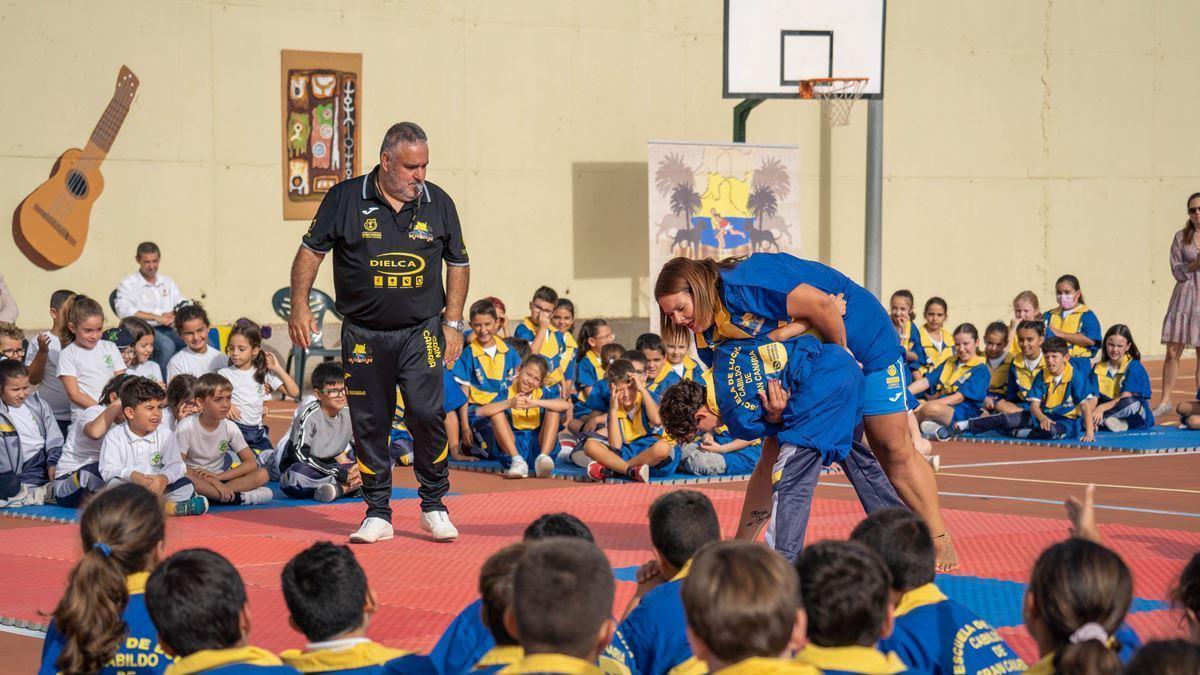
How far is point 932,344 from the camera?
47.9 feet

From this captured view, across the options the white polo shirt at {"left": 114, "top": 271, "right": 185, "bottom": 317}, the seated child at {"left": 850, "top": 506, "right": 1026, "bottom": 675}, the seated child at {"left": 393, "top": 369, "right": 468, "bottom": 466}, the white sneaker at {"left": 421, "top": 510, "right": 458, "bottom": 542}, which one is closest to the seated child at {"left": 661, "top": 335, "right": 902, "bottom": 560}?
the seated child at {"left": 850, "top": 506, "right": 1026, "bottom": 675}

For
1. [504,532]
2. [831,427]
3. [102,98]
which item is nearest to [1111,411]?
[504,532]

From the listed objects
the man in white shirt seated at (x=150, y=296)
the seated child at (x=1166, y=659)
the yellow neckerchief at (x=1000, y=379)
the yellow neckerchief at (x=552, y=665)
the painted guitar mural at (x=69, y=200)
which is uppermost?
the painted guitar mural at (x=69, y=200)

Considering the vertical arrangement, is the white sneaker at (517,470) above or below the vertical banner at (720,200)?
below

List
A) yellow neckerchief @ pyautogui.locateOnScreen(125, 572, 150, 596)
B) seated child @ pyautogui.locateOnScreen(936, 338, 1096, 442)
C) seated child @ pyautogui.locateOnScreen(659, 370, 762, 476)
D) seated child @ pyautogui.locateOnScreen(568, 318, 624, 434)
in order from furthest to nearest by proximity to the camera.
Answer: seated child @ pyautogui.locateOnScreen(936, 338, 1096, 442), seated child @ pyautogui.locateOnScreen(568, 318, 624, 434), seated child @ pyautogui.locateOnScreen(659, 370, 762, 476), yellow neckerchief @ pyautogui.locateOnScreen(125, 572, 150, 596)

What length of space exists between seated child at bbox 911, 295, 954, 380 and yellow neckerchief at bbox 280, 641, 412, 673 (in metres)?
11.3

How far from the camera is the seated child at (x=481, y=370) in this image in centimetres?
1172

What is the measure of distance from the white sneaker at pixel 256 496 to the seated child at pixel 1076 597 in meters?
6.82

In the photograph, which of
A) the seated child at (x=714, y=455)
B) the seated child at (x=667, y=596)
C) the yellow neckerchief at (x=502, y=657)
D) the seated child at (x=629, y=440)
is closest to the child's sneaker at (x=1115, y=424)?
the seated child at (x=714, y=455)

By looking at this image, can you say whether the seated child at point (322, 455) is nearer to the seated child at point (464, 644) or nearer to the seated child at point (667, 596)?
the seated child at point (667, 596)

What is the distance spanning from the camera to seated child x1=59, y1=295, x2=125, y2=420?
1038 centimetres

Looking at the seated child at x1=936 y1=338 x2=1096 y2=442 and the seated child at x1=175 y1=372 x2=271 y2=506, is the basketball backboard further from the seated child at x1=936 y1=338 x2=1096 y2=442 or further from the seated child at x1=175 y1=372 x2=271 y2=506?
the seated child at x1=175 y1=372 x2=271 y2=506

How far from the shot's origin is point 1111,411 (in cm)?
1319

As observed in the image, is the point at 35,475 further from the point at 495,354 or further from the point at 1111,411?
the point at 1111,411
